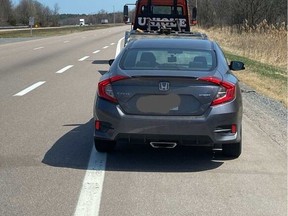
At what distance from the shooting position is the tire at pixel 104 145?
6082 mm

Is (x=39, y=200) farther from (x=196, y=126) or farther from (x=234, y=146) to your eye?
(x=234, y=146)

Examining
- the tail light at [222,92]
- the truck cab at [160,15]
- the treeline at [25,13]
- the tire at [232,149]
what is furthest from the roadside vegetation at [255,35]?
the treeline at [25,13]

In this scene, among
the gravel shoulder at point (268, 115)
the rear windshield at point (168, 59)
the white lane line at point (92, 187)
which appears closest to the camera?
the white lane line at point (92, 187)

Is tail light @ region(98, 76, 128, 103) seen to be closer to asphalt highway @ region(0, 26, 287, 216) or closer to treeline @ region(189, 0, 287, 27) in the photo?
asphalt highway @ region(0, 26, 287, 216)

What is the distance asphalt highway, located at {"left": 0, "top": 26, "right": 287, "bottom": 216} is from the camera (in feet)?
14.6

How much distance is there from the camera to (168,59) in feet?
20.8

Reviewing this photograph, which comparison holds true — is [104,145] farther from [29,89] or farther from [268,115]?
[29,89]

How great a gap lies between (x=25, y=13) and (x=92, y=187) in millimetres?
155612

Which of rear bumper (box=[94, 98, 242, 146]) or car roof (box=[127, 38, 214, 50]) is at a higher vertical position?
car roof (box=[127, 38, 214, 50])

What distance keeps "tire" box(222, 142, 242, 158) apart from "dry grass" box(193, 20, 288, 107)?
17.4ft

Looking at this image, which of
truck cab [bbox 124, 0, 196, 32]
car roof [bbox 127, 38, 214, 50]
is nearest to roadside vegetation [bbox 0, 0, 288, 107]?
truck cab [bbox 124, 0, 196, 32]

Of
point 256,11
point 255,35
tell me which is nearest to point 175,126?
point 255,35

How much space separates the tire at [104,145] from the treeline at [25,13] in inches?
5199

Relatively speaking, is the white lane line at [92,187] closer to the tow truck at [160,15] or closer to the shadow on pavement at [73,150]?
the shadow on pavement at [73,150]
